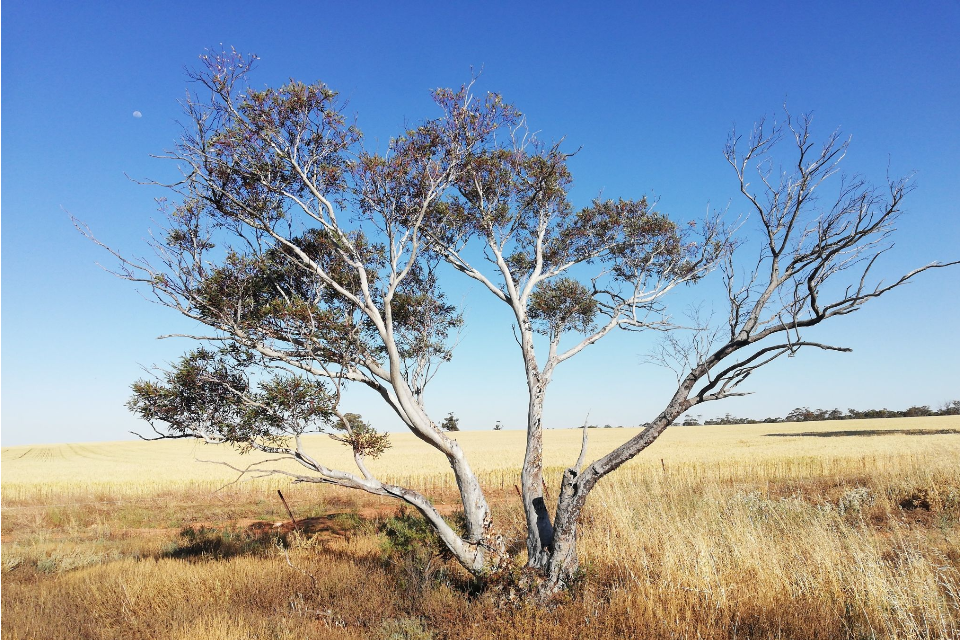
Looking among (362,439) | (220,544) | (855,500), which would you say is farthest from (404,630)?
(855,500)

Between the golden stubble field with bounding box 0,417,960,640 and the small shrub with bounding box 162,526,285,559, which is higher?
the golden stubble field with bounding box 0,417,960,640

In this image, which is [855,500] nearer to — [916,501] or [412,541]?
[916,501]

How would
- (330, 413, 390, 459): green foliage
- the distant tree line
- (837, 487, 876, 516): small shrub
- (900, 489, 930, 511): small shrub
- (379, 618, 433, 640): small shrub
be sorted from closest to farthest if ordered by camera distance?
(379, 618, 433, 640): small shrub
(330, 413, 390, 459): green foliage
(837, 487, 876, 516): small shrub
(900, 489, 930, 511): small shrub
the distant tree line

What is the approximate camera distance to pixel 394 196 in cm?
957

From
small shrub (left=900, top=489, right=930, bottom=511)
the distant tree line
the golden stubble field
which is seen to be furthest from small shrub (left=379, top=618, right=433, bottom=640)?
the distant tree line

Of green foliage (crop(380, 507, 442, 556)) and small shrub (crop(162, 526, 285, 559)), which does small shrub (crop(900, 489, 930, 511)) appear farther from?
small shrub (crop(162, 526, 285, 559))

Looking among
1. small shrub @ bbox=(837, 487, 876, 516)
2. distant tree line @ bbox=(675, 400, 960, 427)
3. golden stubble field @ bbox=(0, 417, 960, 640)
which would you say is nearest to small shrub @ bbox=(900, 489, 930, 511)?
golden stubble field @ bbox=(0, 417, 960, 640)

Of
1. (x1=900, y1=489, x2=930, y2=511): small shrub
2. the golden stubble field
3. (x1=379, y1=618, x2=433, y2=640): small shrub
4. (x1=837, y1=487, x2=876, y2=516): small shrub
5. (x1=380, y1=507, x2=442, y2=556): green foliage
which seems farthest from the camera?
(x1=900, y1=489, x2=930, y2=511): small shrub

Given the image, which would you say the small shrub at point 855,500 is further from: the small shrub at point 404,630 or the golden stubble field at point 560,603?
the small shrub at point 404,630

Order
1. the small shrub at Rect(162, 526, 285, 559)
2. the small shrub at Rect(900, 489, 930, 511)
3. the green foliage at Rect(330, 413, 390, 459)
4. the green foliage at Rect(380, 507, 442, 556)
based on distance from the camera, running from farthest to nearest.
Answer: the small shrub at Rect(900, 489, 930, 511) < the small shrub at Rect(162, 526, 285, 559) < the green foliage at Rect(380, 507, 442, 556) < the green foliage at Rect(330, 413, 390, 459)

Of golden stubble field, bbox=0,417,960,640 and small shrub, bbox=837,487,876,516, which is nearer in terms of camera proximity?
golden stubble field, bbox=0,417,960,640

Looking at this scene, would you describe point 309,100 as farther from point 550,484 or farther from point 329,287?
point 550,484

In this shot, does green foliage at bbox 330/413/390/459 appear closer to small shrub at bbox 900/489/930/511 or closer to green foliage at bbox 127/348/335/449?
green foliage at bbox 127/348/335/449

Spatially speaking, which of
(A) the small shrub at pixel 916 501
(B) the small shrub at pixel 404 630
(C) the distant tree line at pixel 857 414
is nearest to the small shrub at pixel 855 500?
(A) the small shrub at pixel 916 501
